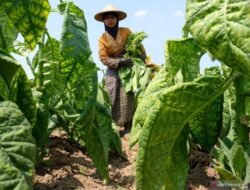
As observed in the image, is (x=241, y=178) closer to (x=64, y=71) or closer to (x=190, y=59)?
(x=190, y=59)

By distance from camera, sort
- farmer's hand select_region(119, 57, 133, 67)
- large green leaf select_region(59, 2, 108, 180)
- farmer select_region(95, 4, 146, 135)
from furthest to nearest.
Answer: farmer select_region(95, 4, 146, 135) < farmer's hand select_region(119, 57, 133, 67) < large green leaf select_region(59, 2, 108, 180)

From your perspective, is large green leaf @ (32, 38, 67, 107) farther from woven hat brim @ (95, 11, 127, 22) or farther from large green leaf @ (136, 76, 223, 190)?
woven hat brim @ (95, 11, 127, 22)

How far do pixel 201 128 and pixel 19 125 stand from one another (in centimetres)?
49

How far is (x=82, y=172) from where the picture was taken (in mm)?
2686

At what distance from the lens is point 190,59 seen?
1237mm

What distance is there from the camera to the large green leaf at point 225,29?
2.76 ft

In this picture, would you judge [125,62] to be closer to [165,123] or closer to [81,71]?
[81,71]

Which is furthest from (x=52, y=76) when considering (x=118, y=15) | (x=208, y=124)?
(x=118, y=15)

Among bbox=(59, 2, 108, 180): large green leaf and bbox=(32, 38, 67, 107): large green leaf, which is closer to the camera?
bbox=(59, 2, 108, 180): large green leaf

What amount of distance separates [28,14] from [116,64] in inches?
141

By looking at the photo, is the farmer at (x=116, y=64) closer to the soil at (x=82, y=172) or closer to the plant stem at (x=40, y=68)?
the soil at (x=82, y=172)

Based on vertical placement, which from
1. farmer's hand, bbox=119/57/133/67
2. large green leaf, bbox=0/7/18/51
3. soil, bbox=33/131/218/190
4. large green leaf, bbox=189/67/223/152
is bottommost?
soil, bbox=33/131/218/190

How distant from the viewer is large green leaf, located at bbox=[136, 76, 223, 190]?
3.29ft

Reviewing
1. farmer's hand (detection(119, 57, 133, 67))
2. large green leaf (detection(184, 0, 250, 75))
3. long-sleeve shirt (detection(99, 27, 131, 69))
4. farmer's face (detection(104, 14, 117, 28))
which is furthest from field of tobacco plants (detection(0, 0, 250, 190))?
farmer's face (detection(104, 14, 117, 28))
